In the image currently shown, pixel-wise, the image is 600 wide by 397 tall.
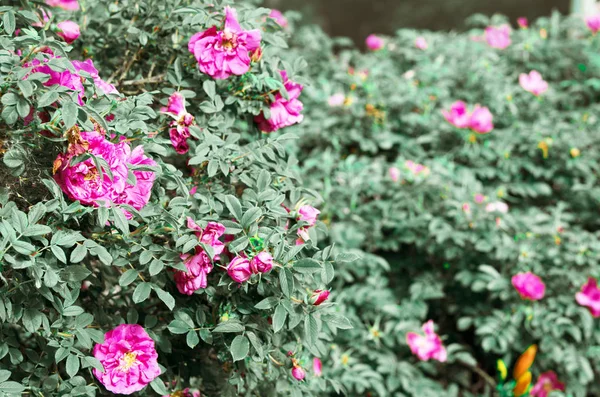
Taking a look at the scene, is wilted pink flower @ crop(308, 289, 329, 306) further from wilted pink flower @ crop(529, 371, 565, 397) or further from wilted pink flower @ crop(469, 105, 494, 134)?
wilted pink flower @ crop(469, 105, 494, 134)

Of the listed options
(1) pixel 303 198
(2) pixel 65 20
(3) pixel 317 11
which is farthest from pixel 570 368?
(3) pixel 317 11

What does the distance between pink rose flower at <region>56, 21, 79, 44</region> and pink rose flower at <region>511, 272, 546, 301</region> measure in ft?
4.98

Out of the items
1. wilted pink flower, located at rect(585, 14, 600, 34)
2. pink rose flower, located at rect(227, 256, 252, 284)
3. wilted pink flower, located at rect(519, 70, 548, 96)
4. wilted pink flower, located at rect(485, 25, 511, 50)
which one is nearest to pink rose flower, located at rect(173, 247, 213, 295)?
pink rose flower, located at rect(227, 256, 252, 284)

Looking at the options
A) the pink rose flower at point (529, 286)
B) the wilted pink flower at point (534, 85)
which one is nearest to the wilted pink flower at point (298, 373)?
the pink rose flower at point (529, 286)

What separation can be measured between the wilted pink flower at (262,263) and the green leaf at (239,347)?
0.14 meters

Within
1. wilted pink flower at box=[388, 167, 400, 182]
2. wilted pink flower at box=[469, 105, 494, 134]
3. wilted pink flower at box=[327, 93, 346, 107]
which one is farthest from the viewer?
wilted pink flower at box=[327, 93, 346, 107]

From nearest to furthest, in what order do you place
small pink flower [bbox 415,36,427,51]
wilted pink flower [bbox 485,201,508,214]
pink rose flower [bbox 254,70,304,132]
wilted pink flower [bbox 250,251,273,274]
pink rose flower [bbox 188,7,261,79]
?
wilted pink flower [bbox 250,251,273,274] → pink rose flower [bbox 188,7,261,79] → pink rose flower [bbox 254,70,304,132] → wilted pink flower [bbox 485,201,508,214] → small pink flower [bbox 415,36,427,51]

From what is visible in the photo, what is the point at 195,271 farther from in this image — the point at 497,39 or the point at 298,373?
the point at 497,39

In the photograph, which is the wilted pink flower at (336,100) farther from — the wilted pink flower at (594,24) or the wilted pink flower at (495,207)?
the wilted pink flower at (594,24)

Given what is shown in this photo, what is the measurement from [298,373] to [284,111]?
0.58m

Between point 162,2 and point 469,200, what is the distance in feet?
4.20

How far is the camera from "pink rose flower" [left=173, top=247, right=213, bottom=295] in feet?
4.17

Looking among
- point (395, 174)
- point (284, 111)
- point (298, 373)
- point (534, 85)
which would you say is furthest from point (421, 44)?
point (298, 373)

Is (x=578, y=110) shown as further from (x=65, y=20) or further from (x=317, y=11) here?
(x=317, y=11)
